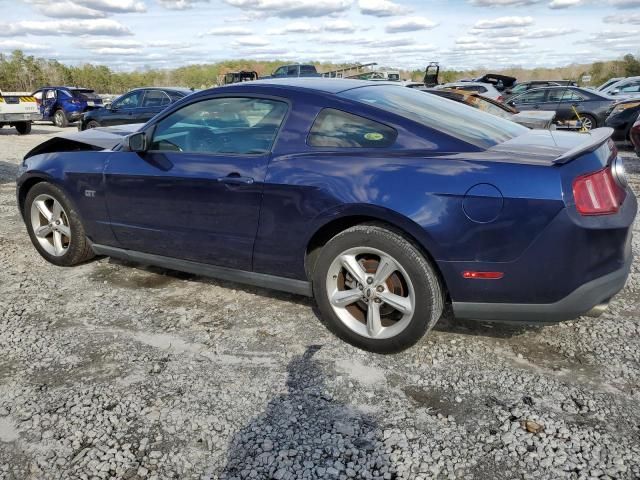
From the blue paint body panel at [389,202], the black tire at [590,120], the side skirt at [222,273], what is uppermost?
the blue paint body panel at [389,202]

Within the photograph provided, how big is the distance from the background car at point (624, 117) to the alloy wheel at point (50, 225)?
11.4 m

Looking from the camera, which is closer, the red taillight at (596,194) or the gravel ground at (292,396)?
the gravel ground at (292,396)

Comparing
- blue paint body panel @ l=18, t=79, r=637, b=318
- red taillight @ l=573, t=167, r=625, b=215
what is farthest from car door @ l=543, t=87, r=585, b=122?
red taillight @ l=573, t=167, r=625, b=215

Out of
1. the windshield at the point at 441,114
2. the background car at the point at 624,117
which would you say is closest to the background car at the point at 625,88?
the background car at the point at 624,117

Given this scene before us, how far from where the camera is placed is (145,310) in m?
3.78

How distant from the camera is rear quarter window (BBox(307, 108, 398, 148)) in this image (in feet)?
9.83

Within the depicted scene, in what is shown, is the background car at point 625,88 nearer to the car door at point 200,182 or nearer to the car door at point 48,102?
the car door at point 200,182

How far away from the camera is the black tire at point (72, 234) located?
4.40 meters

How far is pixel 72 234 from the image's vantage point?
14.6 ft

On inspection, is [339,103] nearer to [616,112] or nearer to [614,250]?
[614,250]

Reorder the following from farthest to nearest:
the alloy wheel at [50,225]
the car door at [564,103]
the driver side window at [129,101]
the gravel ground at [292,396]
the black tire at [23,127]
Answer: the black tire at [23,127], the driver side window at [129,101], the car door at [564,103], the alloy wheel at [50,225], the gravel ground at [292,396]

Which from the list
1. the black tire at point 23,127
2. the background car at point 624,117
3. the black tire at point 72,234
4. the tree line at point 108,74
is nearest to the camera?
the black tire at point 72,234

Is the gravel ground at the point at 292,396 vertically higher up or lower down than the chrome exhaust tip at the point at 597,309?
lower down

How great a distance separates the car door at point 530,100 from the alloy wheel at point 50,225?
12536 mm
